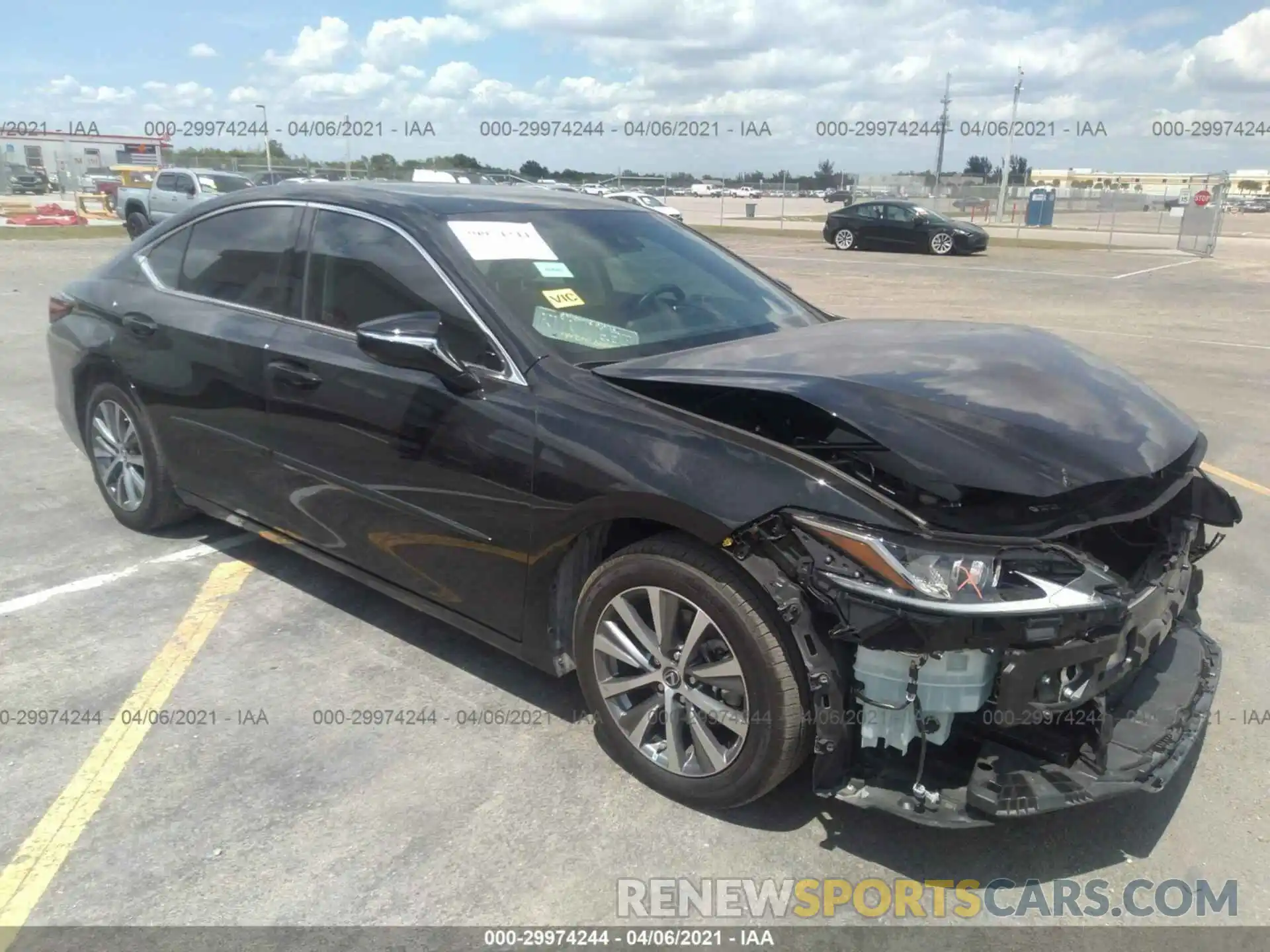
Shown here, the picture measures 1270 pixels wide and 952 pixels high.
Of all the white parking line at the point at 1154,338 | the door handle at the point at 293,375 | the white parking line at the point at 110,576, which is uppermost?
the door handle at the point at 293,375

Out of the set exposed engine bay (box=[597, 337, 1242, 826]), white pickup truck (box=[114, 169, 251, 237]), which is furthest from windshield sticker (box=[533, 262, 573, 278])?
white pickup truck (box=[114, 169, 251, 237])

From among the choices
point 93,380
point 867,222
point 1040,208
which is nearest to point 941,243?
point 867,222

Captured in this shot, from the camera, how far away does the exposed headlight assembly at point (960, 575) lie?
231 centimetres

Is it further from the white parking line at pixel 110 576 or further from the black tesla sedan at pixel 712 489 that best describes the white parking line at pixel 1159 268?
the white parking line at pixel 110 576

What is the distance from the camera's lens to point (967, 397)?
111 inches

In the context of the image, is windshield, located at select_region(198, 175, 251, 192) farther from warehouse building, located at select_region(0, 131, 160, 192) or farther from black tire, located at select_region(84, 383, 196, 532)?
warehouse building, located at select_region(0, 131, 160, 192)

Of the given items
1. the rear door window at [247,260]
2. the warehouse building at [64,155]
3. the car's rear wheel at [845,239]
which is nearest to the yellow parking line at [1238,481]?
the rear door window at [247,260]

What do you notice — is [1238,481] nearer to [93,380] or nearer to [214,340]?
[214,340]

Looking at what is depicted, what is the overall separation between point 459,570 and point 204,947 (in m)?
1.33

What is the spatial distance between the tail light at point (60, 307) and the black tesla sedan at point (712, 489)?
1003 mm

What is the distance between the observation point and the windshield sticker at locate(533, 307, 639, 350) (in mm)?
3232

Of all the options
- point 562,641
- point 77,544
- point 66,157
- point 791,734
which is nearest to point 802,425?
point 791,734

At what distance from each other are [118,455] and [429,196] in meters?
2.24

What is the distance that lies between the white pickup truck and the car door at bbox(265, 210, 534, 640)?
63.3 feet
